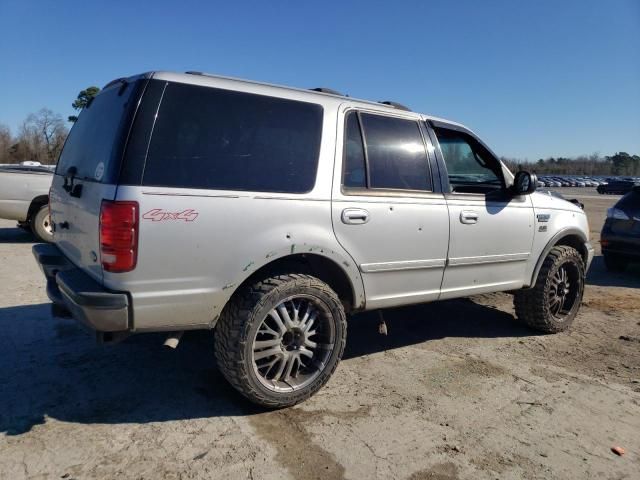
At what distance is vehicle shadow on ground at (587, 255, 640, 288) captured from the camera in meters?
7.75

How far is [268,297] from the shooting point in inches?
121

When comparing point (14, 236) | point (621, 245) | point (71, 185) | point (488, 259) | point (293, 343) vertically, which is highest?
point (71, 185)

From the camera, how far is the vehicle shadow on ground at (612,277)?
305 inches

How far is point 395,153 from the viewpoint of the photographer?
12.7 ft

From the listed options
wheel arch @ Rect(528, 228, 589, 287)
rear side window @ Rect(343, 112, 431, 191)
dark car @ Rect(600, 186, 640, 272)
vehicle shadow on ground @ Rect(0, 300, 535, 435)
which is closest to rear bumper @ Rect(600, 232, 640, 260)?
dark car @ Rect(600, 186, 640, 272)

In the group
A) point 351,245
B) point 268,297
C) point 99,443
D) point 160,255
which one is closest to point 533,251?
point 351,245

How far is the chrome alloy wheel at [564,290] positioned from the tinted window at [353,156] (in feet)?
8.44

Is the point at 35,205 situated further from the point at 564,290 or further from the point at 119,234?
the point at 564,290

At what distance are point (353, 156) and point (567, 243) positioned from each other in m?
3.04

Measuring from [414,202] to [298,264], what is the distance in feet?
3.43

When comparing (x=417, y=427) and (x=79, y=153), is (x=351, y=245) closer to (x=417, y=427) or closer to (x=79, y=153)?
(x=417, y=427)

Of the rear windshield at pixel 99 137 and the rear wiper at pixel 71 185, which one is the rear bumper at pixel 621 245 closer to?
the rear windshield at pixel 99 137

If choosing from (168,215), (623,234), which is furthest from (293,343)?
(623,234)

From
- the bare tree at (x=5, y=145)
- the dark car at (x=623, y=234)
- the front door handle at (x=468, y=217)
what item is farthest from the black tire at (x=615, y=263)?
the bare tree at (x=5, y=145)
